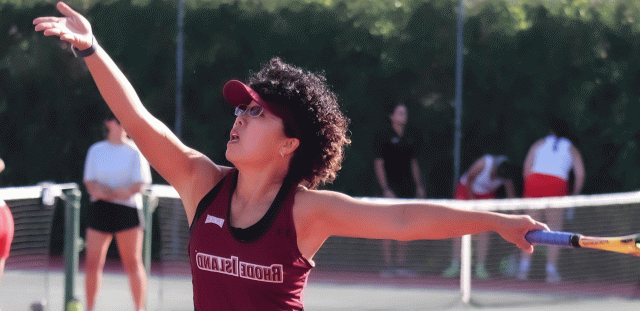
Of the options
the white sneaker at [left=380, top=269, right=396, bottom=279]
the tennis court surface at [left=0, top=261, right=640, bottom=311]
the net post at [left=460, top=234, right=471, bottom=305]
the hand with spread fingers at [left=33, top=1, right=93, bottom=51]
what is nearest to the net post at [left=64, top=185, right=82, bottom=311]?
the tennis court surface at [left=0, top=261, right=640, bottom=311]

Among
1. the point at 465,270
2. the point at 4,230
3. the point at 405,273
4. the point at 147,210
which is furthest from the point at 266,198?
the point at 405,273

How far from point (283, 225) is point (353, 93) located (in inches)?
356

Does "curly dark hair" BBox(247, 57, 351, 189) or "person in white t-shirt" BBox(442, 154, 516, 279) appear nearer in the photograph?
"curly dark hair" BBox(247, 57, 351, 189)

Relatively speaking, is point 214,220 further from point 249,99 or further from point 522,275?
point 522,275

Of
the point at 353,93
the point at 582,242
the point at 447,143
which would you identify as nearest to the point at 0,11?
the point at 353,93

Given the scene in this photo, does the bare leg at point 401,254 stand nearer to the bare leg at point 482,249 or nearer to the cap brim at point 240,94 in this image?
the bare leg at point 482,249

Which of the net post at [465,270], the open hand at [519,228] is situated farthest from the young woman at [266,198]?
the net post at [465,270]

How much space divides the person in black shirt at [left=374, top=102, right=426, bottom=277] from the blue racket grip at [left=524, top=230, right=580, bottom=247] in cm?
727

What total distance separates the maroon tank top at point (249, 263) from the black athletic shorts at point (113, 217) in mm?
4359

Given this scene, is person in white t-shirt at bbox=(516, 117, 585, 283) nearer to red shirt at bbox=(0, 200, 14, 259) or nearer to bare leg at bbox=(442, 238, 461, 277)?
bare leg at bbox=(442, 238, 461, 277)

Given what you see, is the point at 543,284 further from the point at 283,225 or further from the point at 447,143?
the point at 283,225

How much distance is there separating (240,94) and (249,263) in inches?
21.8

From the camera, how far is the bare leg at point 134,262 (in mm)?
7164

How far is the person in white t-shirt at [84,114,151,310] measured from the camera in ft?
23.7
